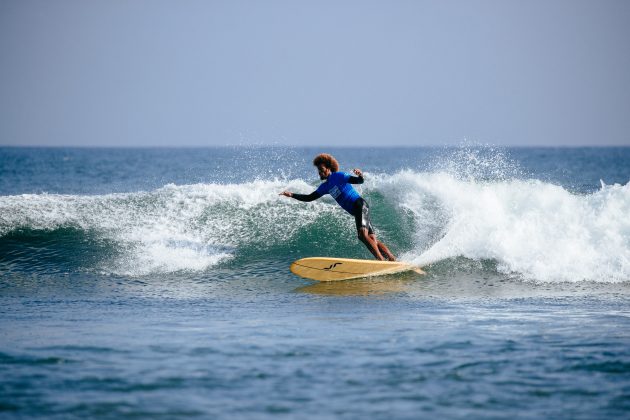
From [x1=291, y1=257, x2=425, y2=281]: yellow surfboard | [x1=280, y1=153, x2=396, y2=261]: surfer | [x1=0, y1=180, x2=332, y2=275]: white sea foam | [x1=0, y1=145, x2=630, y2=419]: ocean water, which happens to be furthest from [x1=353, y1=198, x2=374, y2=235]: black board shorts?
[x1=0, y1=180, x2=332, y2=275]: white sea foam

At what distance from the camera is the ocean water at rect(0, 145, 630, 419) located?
5.03 meters

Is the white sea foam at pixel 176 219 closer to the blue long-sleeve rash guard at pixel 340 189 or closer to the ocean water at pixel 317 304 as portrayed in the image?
the ocean water at pixel 317 304

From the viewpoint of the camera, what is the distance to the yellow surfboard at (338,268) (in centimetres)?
1027

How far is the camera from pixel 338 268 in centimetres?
1026

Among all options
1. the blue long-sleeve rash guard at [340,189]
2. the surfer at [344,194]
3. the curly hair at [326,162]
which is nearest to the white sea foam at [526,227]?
the surfer at [344,194]

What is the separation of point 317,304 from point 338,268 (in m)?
1.81

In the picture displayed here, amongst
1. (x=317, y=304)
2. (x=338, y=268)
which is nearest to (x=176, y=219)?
(x=338, y=268)

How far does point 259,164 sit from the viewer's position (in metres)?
18.9

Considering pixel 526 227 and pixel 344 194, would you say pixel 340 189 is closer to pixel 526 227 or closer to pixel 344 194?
pixel 344 194

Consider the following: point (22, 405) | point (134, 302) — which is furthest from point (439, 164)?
point (22, 405)

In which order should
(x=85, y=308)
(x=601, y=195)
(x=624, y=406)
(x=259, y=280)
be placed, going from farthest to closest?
(x=601, y=195)
(x=259, y=280)
(x=85, y=308)
(x=624, y=406)

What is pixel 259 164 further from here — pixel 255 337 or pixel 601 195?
pixel 255 337

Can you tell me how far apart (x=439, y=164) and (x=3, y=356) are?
10.2 meters

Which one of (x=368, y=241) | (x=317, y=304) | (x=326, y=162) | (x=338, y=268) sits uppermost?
(x=326, y=162)
